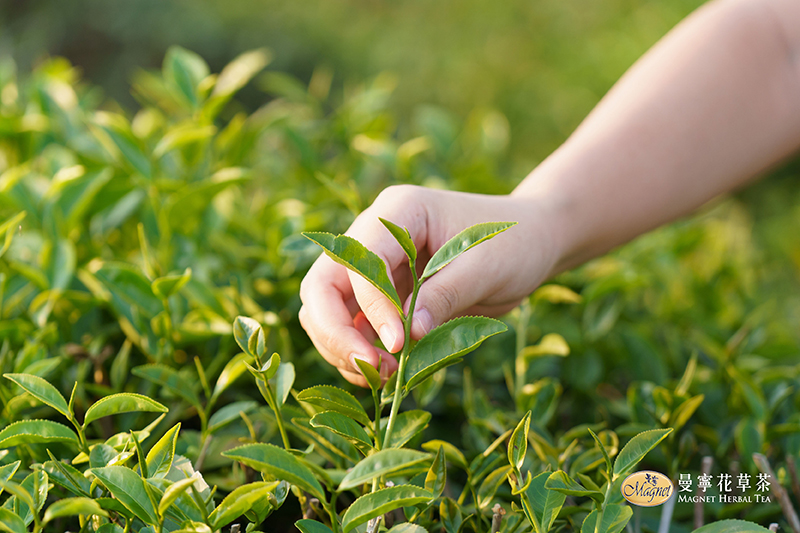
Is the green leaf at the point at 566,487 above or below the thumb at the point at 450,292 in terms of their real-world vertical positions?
below

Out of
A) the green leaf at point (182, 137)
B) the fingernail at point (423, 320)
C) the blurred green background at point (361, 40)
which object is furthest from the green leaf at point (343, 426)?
the blurred green background at point (361, 40)

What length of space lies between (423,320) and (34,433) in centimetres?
38

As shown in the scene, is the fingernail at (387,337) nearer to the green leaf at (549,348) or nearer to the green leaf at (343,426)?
the green leaf at (343,426)

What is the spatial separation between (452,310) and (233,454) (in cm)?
31

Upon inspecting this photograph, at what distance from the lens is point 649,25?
3295 mm

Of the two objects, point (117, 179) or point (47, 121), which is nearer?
point (117, 179)

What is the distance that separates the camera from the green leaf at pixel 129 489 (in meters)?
0.52

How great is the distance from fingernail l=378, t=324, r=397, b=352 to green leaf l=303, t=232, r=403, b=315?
0.05 meters

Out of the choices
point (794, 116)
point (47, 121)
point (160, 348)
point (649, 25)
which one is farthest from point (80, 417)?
point (649, 25)

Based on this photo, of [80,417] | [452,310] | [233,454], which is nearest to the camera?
[233,454]

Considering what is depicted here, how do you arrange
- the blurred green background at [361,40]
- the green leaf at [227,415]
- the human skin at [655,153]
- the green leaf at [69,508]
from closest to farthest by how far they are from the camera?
the green leaf at [69,508] → the green leaf at [227,415] → the human skin at [655,153] → the blurred green background at [361,40]

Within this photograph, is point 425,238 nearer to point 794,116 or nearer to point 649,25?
point 794,116

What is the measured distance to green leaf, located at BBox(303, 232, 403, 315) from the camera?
54cm

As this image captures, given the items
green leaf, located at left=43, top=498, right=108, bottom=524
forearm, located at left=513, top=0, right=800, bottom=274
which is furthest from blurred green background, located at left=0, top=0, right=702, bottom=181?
green leaf, located at left=43, top=498, right=108, bottom=524
